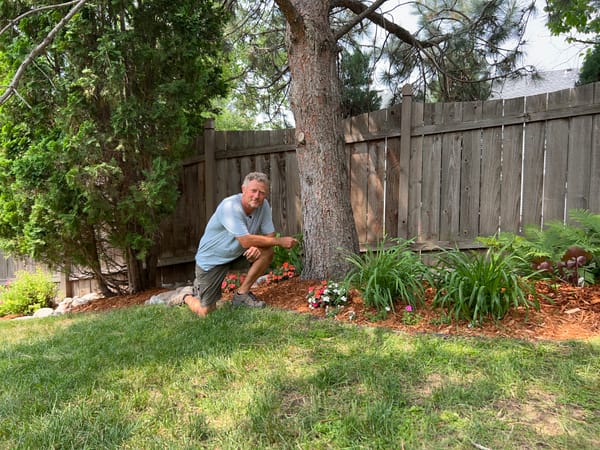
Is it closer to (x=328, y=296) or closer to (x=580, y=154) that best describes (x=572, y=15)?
(x=580, y=154)

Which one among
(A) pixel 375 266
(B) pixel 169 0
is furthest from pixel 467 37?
(A) pixel 375 266

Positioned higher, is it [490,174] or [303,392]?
[490,174]

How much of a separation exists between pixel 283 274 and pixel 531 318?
2.56 metres

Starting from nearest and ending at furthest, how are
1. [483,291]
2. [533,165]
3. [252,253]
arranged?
[483,291], [252,253], [533,165]

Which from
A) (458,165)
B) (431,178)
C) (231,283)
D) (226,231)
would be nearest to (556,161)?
(458,165)

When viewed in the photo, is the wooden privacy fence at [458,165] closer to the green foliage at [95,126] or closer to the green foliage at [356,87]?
the green foliage at [95,126]

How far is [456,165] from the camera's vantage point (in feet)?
15.6

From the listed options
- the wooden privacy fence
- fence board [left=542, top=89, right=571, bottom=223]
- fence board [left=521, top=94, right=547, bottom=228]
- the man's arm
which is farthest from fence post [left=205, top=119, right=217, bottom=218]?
fence board [left=542, top=89, right=571, bottom=223]

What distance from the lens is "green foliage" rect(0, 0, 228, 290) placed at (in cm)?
446

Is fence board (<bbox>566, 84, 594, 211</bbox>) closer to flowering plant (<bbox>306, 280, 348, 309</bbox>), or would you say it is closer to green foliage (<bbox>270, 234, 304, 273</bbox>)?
flowering plant (<bbox>306, 280, 348, 309</bbox>)

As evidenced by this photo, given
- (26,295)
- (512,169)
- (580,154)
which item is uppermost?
(580,154)

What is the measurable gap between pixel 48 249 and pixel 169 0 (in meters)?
3.20

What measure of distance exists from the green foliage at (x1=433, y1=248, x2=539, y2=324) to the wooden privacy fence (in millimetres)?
1673

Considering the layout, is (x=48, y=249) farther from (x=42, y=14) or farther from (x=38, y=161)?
(x=42, y=14)
